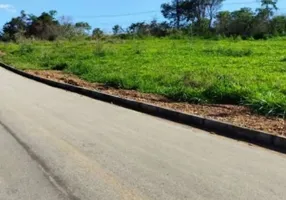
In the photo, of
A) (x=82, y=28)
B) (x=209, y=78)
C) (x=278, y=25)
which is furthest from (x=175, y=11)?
(x=209, y=78)

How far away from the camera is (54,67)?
78.0 ft

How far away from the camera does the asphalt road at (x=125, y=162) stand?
5.28 meters

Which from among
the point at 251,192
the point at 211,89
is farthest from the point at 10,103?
the point at 251,192

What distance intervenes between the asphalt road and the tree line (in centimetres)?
3179

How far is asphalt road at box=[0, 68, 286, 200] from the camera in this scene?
5.28m

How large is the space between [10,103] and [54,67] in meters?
11.7

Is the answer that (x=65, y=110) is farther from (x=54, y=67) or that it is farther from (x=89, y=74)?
(x=54, y=67)

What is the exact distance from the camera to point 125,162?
21.2 feet

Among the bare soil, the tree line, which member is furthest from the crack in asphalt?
the tree line

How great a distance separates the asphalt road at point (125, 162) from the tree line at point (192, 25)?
3179 cm

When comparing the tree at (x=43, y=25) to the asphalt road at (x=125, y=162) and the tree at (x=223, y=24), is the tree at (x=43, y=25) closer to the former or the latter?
the tree at (x=223, y=24)

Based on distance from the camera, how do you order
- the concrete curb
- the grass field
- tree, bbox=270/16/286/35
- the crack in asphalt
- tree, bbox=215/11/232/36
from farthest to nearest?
tree, bbox=215/11/232/36 → tree, bbox=270/16/286/35 → the grass field → the concrete curb → the crack in asphalt

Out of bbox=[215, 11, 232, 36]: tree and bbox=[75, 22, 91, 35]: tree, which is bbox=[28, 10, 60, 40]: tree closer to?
bbox=[75, 22, 91, 35]: tree

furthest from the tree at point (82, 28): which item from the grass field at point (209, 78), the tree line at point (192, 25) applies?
the grass field at point (209, 78)
